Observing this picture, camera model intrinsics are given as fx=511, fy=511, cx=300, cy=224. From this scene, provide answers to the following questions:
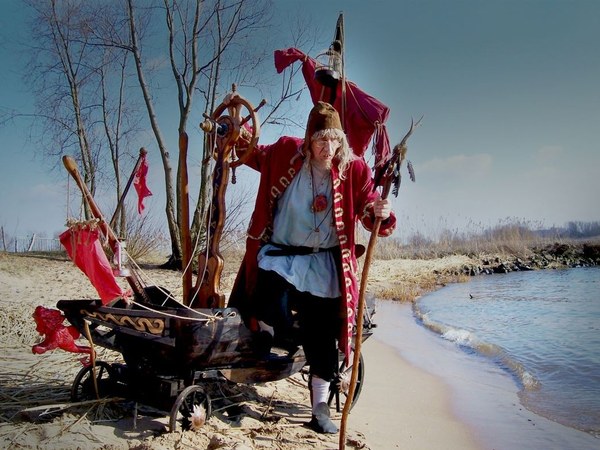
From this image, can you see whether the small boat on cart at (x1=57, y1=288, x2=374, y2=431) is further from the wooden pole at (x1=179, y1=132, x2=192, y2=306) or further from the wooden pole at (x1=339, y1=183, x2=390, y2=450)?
the wooden pole at (x1=339, y1=183, x2=390, y2=450)

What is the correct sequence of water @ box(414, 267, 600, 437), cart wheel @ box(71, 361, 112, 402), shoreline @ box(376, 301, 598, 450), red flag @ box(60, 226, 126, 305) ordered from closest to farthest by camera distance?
red flag @ box(60, 226, 126, 305) → cart wheel @ box(71, 361, 112, 402) → shoreline @ box(376, 301, 598, 450) → water @ box(414, 267, 600, 437)

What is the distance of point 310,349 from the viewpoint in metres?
3.52

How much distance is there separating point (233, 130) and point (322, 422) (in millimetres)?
2077

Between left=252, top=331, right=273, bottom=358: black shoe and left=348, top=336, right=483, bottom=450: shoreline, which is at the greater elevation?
left=252, top=331, right=273, bottom=358: black shoe

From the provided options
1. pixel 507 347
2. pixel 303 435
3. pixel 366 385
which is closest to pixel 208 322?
pixel 303 435

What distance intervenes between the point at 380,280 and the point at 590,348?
8.02 metres

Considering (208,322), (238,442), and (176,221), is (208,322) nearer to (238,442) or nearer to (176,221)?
(238,442)

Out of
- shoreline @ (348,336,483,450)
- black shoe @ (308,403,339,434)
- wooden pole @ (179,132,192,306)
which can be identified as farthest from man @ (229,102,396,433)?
shoreline @ (348,336,483,450)

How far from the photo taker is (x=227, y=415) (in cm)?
353

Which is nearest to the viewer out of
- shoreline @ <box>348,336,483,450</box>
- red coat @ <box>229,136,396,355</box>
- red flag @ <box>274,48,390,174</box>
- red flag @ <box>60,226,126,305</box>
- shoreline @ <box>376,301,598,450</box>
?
red flag @ <box>60,226,126,305</box>

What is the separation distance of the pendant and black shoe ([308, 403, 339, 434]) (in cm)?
134

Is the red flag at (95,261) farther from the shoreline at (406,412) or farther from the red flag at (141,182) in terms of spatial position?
the shoreline at (406,412)

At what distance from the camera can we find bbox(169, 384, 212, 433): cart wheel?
9.71 ft

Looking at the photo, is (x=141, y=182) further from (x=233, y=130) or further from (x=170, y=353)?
(x=170, y=353)
